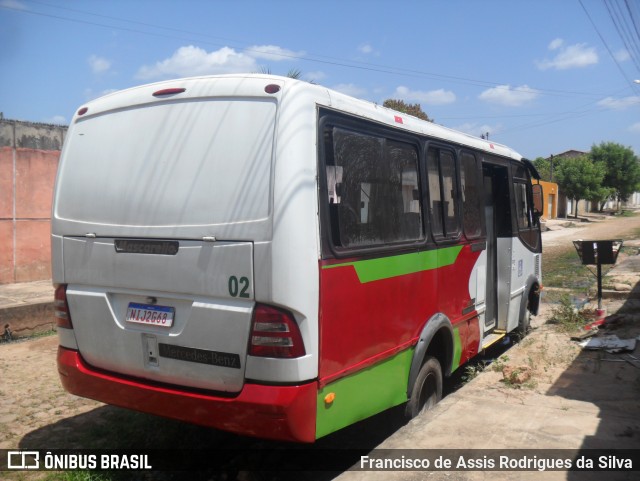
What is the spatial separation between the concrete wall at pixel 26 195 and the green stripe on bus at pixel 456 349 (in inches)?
346

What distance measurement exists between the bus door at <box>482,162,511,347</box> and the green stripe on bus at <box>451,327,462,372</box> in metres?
1.72

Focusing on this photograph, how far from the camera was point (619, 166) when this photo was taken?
56531 millimetres

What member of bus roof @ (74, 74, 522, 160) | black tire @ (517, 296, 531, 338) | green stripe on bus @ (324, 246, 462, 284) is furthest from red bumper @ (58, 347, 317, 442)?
black tire @ (517, 296, 531, 338)

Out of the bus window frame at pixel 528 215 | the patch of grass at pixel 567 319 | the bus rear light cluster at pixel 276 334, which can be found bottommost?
the patch of grass at pixel 567 319

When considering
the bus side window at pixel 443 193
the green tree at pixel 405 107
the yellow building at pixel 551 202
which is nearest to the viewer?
the bus side window at pixel 443 193

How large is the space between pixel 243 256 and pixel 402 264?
1.54m

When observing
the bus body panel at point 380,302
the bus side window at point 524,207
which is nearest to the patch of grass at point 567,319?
the bus side window at point 524,207

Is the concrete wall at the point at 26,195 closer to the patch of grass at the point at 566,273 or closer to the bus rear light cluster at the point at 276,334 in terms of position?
the bus rear light cluster at the point at 276,334

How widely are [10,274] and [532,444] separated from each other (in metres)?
9.90

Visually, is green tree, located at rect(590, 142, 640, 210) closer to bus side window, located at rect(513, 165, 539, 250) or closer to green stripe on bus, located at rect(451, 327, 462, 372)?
bus side window, located at rect(513, 165, 539, 250)

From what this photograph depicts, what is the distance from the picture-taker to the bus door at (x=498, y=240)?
23.6 feet

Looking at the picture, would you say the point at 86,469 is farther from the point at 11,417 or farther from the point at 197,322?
the point at 197,322

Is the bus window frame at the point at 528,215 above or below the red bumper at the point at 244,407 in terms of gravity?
above

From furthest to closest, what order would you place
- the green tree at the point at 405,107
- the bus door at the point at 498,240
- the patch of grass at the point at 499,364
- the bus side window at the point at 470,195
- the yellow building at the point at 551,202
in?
the yellow building at the point at 551,202 → the green tree at the point at 405,107 → the bus door at the point at 498,240 → the patch of grass at the point at 499,364 → the bus side window at the point at 470,195
